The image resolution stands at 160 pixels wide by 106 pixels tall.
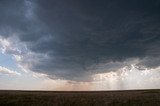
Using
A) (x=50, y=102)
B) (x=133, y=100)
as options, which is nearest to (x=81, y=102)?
(x=50, y=102)

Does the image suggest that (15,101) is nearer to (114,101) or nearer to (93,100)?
(93,100)

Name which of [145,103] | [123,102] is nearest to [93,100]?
[123,102]

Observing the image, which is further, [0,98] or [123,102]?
[0,98]

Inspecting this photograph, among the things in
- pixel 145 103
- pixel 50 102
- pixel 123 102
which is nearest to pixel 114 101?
pixel 123 102

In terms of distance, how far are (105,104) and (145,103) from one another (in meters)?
6.38

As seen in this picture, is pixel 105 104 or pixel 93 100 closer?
pixel 105 104

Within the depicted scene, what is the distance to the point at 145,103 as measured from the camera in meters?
36.4

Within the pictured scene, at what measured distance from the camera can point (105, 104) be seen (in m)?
35.2

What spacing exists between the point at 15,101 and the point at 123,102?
1673 cm

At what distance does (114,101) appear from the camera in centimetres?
3647

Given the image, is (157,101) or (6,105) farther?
(157,101)

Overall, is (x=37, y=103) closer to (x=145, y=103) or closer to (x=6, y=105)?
(x=6, y=105)

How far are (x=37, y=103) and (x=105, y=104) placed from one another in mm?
10267

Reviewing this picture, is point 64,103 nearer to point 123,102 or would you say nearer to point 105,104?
point 105,104
